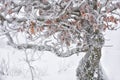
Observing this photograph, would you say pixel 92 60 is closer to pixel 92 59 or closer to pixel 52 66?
pixel 92 59

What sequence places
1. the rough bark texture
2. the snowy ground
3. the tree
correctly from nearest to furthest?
the tree
the rough bark texture
the snowy ground

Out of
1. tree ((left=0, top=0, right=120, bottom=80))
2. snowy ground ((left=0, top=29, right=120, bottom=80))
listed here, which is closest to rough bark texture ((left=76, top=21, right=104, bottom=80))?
tree ((left=0, top=0, right=120, bottom=80))

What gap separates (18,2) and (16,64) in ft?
14.7

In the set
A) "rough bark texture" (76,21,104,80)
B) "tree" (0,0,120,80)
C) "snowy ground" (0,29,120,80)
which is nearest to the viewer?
"tree" (0,0,120,80)

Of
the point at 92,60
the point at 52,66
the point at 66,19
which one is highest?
the point at 66,19

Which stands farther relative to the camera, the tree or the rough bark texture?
the rough bark texture

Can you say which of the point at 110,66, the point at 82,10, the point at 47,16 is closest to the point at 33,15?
the point at 47,16

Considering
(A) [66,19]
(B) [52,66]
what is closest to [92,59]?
(A) [66,19]

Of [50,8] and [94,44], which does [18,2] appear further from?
[94,44]

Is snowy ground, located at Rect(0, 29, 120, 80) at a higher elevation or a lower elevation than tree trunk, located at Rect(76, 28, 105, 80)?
lower

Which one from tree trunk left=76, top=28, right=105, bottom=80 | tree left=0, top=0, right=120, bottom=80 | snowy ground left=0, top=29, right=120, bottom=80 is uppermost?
tree left=0, top=0, right=120, bottom=80

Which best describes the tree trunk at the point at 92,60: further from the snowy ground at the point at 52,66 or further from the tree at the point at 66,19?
the snowy ground at the point at 52,66

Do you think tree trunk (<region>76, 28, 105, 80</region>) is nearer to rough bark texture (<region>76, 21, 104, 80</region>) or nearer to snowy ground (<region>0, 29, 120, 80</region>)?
rough bark texture (<region>76, 21, 104, 80</region>)

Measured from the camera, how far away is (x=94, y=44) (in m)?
6.84
